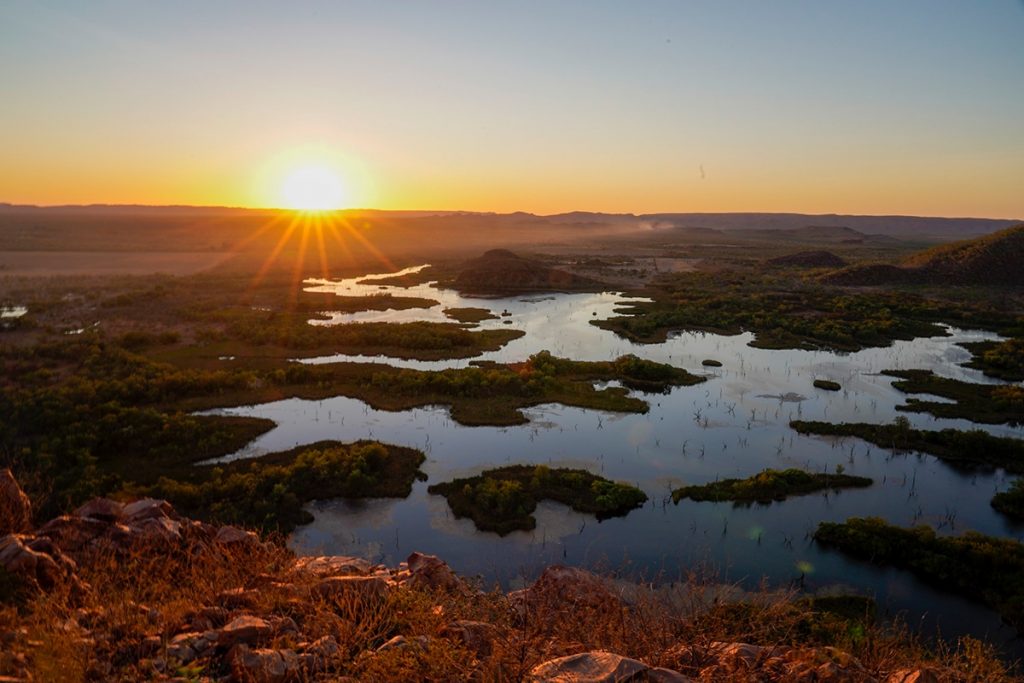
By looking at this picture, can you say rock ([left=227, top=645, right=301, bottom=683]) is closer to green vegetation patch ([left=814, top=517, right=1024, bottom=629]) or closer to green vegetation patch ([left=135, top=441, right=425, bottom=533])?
green vegetation patch ([left=135, top=441, right=425, bottom=533])

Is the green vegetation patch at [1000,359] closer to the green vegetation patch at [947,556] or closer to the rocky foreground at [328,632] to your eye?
the green vegetation patch at [947,556]

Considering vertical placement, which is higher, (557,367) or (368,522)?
(557,367)

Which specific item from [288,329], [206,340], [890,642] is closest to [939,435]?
[890,642]

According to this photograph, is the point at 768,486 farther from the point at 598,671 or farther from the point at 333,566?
the point at 598,671

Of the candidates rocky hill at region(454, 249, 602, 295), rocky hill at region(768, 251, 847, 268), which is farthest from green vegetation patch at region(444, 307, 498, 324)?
rocky hill at region(768, 251, 847, 268)

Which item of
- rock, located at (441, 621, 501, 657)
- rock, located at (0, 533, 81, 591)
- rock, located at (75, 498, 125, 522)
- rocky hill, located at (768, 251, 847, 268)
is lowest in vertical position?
rock, located at (75, 498, 125, 522)

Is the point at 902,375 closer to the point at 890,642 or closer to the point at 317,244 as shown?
the point at 890,642

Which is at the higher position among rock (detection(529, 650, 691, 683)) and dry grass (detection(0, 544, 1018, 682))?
rock (detection(529, 650, 691, 683))
